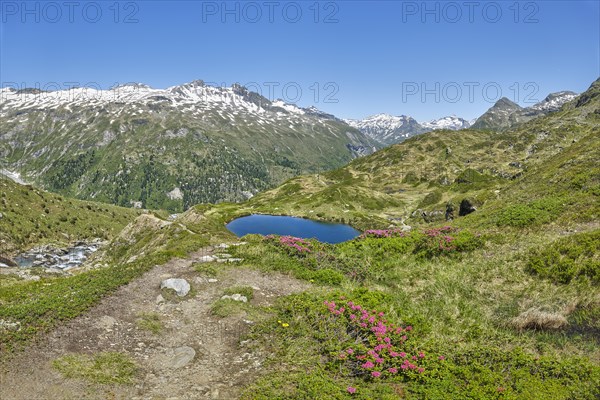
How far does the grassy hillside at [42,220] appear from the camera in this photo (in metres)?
109

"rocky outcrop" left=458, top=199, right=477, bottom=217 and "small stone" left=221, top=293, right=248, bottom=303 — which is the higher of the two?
"rocky outcrop" left=458, top=199, right=477, bottom=217

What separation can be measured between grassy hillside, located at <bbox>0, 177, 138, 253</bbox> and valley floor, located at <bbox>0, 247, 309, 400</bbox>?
112 m

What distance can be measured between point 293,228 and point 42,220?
89.6 m

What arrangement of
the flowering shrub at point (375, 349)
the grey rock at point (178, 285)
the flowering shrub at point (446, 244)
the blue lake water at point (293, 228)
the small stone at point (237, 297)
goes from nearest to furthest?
the flowering shrub at point (375, 349), the small stone at point (237, 297), the grey rock at point (178, 285), the flowering shrub at point (446, 244), the blue lake water at point (293, 228)

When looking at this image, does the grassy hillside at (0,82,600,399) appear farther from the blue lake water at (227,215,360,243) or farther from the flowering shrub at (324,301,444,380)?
the blue lake water at (227,215,360,243)

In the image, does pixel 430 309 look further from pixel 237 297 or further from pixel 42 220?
pixel 42 220

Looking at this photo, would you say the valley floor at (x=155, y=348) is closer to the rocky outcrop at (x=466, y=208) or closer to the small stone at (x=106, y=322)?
the small stone at (x=106, y=322)

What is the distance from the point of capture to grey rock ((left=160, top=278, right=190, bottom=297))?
22031 millimetres

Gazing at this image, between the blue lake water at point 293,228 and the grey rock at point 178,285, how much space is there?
3732 inches

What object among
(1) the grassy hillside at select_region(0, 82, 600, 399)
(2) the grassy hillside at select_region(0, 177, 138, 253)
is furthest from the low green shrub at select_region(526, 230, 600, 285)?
(2) the grassy hillside at select_region(0, 177, 138, 253)

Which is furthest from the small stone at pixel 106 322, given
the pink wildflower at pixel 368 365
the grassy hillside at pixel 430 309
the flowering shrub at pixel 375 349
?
the pink wildflower at pixel 368 365

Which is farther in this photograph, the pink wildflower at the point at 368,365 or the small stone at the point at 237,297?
the small stone at the point at 237,297

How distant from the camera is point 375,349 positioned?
47.6 ft

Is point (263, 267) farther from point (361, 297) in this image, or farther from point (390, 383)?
point (390, 383)
